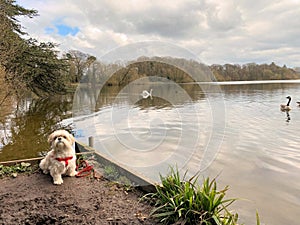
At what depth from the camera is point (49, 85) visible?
50.1 ft

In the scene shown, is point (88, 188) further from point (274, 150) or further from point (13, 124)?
point (13, 124)

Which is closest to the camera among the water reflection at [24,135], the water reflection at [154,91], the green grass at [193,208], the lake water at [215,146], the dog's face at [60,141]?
the green grass at [193,208]

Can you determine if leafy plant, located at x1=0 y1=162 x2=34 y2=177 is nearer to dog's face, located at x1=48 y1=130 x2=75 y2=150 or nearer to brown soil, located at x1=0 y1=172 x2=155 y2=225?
brown soil, located at x1=0 y1=172 x2=155 y2=225

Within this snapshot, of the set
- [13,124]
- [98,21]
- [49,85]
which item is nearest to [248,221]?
[98,21]

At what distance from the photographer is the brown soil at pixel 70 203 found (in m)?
2.40

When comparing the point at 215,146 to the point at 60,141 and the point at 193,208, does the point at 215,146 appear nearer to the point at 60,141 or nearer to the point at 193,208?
the point at 193,208

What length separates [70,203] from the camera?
106 inches

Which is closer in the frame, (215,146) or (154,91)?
(154,91)

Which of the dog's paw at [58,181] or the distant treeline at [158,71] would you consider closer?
the dog's paw at [58,181]

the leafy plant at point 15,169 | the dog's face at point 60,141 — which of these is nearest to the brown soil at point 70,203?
the leafy plant at point 15,169

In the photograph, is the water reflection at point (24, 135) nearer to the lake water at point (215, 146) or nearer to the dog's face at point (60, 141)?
the lake water at point (215, 146)

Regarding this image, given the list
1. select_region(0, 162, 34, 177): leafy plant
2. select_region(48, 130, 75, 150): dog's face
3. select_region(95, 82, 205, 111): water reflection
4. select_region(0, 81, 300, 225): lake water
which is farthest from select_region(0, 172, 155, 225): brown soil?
select_region(95, 82, 205, 111): water reflection

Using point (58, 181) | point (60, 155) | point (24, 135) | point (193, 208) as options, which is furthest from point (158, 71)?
point (24, 135)

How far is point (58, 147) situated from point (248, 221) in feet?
9.46
